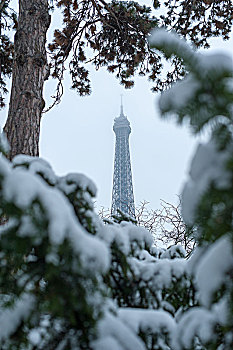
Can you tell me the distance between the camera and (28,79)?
2.88 meters

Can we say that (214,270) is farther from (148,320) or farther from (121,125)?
(121,125)

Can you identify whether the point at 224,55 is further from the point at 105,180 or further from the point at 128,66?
the point at 105,180

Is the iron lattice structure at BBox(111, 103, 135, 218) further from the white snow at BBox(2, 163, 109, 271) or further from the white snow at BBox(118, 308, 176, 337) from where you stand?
the white snow at BBox(2, 163, 109, 271)

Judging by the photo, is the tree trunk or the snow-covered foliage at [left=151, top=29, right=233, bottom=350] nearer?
the snow-covered foliage at [left=151, top=29, right=233, bottom=350]

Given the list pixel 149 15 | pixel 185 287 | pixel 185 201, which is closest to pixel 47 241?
pixel 185 201

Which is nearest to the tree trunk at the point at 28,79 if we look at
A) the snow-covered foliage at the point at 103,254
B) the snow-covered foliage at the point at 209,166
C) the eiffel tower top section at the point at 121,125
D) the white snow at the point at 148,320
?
the snow-covered foliage at the point at 103,254

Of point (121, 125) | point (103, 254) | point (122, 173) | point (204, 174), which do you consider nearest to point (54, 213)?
point (103, 254)

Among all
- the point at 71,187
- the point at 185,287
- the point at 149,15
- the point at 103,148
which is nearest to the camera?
the point at 71,187

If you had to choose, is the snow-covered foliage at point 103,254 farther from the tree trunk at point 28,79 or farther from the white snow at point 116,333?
the tree trunk at point 28,79

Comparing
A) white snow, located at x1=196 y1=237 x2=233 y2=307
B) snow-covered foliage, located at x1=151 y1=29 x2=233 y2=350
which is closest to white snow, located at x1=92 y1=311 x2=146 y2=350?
snow-covered foliage, located at x1=151 y1=29 x2=233 y2=350

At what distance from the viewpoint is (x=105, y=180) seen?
4794cm

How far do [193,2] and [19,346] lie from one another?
4889 millimetres

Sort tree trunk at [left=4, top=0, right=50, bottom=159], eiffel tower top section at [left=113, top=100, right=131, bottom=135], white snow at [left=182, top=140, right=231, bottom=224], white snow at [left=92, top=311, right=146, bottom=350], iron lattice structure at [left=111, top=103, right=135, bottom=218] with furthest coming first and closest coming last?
eiffel tower top section at [left=113, top=100, right=131, bottom=135] → iron lattice structure at [left=111, top=103, right=135, bottom=218] → tree trunk at [left=4, top=0, right=50, bottom=159] → white snow at [left=92, top=311, right=146, bottom=350] → white snow at [left=182, top=140, right=231, bottom=224]

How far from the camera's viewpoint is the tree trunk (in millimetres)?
2662
